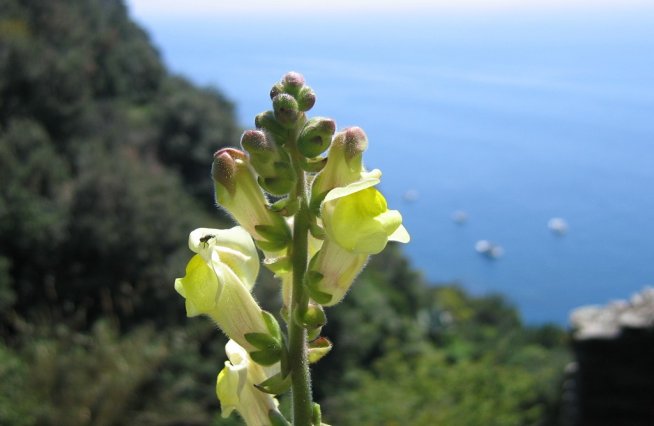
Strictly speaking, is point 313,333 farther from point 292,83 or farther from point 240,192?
point 292,83

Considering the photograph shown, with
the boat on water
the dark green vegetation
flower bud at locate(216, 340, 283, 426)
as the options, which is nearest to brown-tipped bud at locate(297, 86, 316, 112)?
flower bud at locate(216, 340, 283, 426)

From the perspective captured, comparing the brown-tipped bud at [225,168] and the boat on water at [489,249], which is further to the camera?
the boat on water at [489,249]

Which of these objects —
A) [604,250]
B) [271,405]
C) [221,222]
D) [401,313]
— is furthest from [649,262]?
[271,405]

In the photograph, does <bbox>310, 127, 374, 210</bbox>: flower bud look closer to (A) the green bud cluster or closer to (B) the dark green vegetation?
(A) the green bud cluster

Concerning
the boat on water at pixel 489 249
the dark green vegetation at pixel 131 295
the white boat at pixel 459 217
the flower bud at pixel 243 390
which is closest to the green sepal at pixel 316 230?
the flower bud at pixel 243 390

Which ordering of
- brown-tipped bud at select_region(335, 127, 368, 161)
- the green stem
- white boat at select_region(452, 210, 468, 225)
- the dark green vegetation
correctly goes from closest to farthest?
the green stem < brown-tipped bud at select_region(335, 127, 368, 161) < the dark green vegetation < white boat at select_region(452, 210, 468, 225)

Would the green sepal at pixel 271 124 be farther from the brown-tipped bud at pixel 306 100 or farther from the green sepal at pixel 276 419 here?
the green sepal at pixel 276 419
